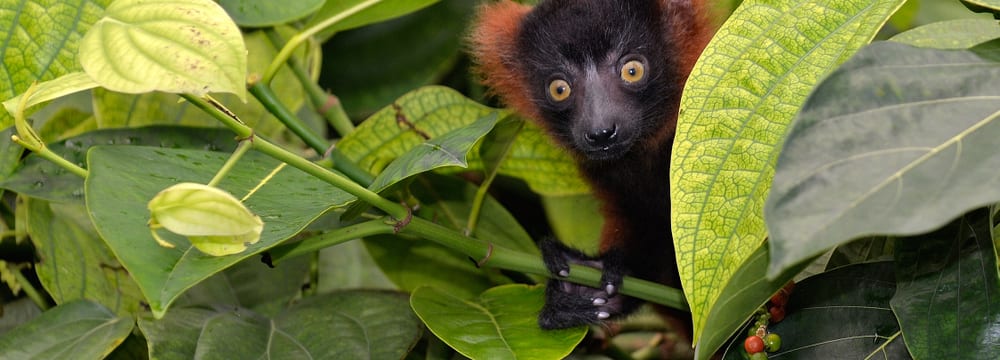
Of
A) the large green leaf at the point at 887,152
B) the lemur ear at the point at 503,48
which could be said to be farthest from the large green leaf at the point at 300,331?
the large green leaf at the point at 887,152

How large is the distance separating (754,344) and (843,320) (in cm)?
14

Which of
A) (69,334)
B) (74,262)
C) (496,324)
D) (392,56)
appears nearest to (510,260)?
Answer: (496,324)

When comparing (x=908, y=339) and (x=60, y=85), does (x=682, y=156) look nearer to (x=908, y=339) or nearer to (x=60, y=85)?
(x=908, y=339)

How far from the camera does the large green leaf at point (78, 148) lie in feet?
5.49

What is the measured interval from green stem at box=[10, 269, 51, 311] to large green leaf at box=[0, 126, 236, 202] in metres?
0.29

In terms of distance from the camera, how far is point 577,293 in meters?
1.87

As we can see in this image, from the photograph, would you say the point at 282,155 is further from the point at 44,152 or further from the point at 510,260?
the point at 510,260

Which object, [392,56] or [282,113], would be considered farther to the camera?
[392,56]

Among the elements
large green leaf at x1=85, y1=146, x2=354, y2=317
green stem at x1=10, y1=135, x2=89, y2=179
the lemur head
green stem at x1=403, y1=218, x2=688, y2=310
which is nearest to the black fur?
the lemur head

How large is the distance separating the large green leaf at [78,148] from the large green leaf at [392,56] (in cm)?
78

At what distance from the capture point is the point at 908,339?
1.22 metres

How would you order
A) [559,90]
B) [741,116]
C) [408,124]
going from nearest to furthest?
[741,116] → [408,124] → [559,90]

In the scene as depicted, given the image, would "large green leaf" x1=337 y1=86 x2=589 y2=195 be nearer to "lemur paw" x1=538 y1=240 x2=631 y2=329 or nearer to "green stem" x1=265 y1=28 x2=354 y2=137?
"green stem" x1=265 y1=28 x2=354 y2=137

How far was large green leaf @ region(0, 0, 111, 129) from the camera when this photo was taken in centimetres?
141
